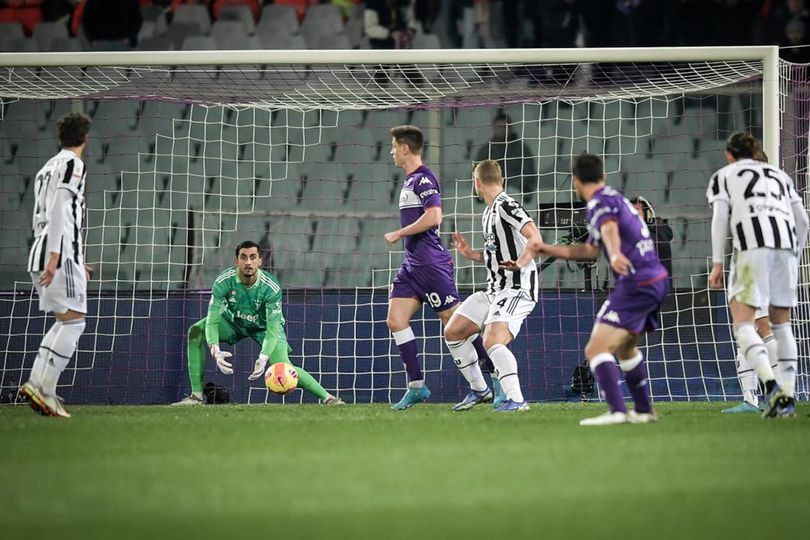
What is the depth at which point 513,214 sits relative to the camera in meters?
7.76

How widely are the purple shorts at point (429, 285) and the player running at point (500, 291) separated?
0.20 meters

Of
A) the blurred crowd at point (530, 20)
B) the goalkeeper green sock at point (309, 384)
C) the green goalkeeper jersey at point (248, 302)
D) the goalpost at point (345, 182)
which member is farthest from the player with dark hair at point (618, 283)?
the blurred crowd at point (530, 20)

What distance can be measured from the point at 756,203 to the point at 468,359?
2344 mm

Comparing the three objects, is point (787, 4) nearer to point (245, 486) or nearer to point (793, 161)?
point (793, 161)

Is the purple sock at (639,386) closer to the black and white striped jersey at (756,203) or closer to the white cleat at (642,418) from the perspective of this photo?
the white cleat at (642,418)

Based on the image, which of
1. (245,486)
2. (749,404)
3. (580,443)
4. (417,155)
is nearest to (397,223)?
(417,155)

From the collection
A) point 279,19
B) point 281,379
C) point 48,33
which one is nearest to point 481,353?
point 281,379

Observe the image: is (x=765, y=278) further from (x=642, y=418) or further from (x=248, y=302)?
(x=248, y=302)

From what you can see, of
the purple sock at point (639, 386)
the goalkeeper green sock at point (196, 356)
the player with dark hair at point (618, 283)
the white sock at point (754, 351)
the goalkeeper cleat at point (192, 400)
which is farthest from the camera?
the goalkeeper green sock at point (196, 356)

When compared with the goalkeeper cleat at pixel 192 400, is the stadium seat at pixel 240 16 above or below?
above

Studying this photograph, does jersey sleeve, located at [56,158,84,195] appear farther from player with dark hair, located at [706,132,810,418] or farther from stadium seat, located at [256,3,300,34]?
stadium seat, located at [256,3,300,34]

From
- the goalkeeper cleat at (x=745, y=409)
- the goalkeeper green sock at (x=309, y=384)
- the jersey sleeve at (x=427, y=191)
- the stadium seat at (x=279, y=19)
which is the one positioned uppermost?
the stadium seat at (x=279, y=19)

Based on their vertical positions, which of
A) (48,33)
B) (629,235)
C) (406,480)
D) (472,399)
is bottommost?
(406,480)

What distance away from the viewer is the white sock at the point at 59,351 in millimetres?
6949
